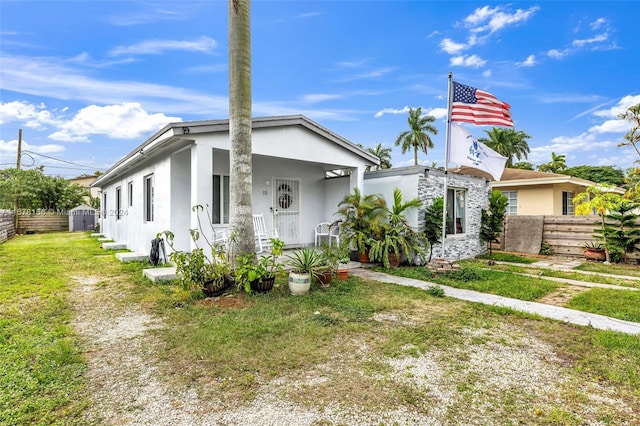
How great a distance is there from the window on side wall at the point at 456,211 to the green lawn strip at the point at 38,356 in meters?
8.94

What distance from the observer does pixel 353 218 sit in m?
8.71

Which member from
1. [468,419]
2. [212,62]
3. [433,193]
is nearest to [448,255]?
[433,193]

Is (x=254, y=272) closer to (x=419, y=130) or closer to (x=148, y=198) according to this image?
(x=148, y=198)

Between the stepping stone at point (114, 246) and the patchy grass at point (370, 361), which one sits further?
the stepping stone at point (114, 246)

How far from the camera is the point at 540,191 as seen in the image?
600 inches

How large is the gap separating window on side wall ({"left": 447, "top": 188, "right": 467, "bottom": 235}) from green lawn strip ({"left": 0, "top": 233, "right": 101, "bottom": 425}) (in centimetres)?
894

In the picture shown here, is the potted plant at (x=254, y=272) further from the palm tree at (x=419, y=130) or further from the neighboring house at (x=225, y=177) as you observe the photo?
the palm tree at (x=419, y=130)

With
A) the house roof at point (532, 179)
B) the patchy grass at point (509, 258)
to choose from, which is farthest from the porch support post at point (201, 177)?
the house roof at point (532, 179)

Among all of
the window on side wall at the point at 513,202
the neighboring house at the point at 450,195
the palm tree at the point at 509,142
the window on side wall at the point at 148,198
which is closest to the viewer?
the neighboring house at the point at 450,195

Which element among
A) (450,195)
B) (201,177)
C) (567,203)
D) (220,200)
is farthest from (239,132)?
(567,203)

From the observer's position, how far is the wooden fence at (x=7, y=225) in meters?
14.3

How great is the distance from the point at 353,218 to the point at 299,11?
20.1 ft

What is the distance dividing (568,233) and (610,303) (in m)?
6.37

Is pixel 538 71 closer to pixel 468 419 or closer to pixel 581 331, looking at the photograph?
pixel 581 331
